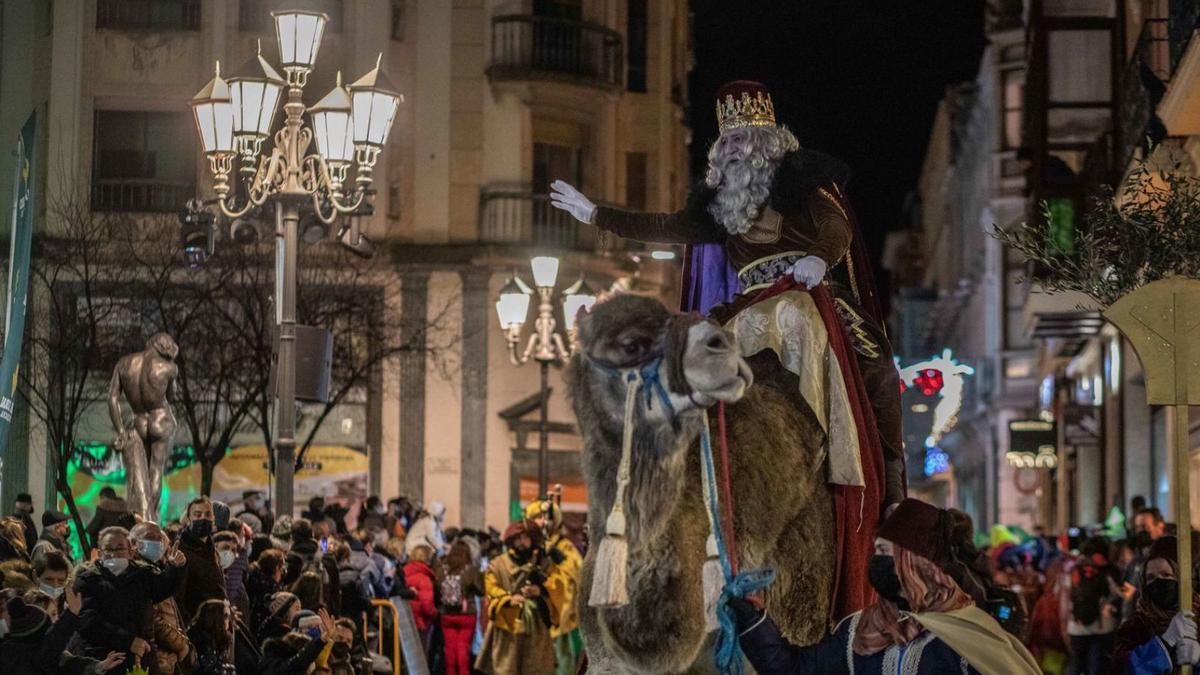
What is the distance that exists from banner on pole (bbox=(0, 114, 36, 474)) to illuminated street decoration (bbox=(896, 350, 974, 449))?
476 cm

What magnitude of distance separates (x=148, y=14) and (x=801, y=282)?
28.0 m

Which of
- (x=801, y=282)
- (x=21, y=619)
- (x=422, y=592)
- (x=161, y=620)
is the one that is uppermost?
(x=801, y=282)

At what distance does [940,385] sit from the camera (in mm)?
11336

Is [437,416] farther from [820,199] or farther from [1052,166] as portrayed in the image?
[820,199]

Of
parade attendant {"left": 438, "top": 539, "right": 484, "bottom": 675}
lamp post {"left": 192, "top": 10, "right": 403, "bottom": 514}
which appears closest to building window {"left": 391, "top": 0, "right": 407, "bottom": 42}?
parade attendant {"left": 438, "top": 539, "right": 484, "bottom": 675}

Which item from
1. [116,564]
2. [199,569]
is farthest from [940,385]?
[199,569]

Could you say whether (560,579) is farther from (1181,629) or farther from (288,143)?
(1181,629)

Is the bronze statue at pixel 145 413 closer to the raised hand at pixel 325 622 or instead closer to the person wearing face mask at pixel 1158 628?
the raised hand at pixel 325 622

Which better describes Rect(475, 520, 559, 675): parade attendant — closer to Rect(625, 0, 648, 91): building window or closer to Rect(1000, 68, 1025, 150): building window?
Rect(625, 0, 648, 91): building window

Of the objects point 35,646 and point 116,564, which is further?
point 116,564

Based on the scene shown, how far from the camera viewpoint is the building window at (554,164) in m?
40.6

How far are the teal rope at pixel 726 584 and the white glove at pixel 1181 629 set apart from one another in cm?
219

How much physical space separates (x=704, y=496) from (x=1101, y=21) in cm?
2504

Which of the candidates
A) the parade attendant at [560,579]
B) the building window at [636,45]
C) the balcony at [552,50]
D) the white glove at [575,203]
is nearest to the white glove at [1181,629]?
the white glove at [575,203]
